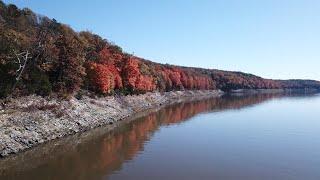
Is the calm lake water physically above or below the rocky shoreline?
below

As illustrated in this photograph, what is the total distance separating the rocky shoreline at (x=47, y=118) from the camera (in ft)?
116

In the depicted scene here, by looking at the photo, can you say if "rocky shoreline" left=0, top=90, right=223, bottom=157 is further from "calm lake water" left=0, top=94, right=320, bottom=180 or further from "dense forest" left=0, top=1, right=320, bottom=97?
"dense forest" left=0, top=1, right=320, bottom=97

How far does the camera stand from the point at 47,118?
139ft

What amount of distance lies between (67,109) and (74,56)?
1107cm

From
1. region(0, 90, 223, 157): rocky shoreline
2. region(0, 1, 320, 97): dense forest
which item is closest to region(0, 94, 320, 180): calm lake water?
region(0, 90, 223, 157): rocky shoreline

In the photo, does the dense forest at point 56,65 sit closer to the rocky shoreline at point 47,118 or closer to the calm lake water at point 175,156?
the rocky shoreline at point 47,118

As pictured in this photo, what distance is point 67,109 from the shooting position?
158 feet

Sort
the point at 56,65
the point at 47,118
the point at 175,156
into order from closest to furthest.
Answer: the point at 175,156
the point at 47,118
the point at 56,65

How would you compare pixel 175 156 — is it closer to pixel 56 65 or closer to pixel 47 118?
pixel 47 118

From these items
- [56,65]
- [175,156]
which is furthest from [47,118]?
[175,156]

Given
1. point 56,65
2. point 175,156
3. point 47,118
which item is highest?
point 56,65

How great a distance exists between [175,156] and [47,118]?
14.6 m

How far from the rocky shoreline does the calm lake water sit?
131 centimetres

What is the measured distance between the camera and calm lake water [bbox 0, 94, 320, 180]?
28438mm
